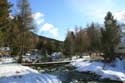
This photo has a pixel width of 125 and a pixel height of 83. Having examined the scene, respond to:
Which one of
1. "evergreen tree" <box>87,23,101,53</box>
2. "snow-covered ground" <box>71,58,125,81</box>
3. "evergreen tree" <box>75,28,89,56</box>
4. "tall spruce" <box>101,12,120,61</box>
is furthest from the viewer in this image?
"evergreen tree" <box>75,28,89,56</box>

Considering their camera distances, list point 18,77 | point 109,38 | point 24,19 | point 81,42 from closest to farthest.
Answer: point 18,77
point 24,19
point 109,38
point 81,42

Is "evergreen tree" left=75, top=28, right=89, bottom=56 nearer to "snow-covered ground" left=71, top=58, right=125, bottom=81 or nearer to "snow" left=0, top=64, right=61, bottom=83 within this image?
"snow-covered ground" left=71, top=58, right=125, bottom=81

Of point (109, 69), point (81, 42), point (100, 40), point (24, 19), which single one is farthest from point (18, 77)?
point (81, 42)

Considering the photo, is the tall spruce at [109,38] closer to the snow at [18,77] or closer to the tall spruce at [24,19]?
the tall spruce at [24,19]

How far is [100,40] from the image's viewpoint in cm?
5347

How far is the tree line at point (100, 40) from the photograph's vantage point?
49562 millimetres

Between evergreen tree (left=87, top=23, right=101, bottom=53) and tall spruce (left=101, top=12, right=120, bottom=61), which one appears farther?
evergreen tree (left=87, top=23, right=101, bottom=53)

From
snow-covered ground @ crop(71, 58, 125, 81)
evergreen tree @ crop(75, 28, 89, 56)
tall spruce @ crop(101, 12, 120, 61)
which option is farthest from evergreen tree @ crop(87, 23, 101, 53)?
snow-covered ground @ crop(71, 58, 125, 81)

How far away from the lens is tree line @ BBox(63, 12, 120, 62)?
1951 inches

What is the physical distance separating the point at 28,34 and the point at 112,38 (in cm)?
1674

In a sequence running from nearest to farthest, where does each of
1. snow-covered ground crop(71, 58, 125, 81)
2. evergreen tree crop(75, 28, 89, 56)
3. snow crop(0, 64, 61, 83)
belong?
snow crop(0, 64, 61, 83)
snow-covered ground crop(71, 58, 125, 81)
evergreen tree crop(75, 28, 89, 56)

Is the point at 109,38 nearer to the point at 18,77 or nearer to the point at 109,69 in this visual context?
the point at 109,69

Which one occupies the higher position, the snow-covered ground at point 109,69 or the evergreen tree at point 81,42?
the evergreen tree at point 81,42

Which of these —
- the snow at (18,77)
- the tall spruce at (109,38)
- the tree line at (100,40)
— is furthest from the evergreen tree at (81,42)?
the snow at (18,77)
